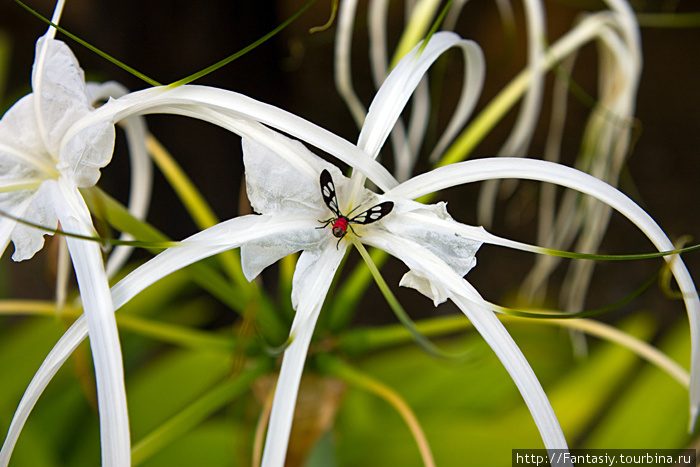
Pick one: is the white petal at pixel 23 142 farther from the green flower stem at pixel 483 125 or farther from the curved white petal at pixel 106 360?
the green flower stem at pixel 483 125

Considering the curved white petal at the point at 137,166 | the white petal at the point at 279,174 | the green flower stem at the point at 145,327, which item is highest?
the curved white petal at the point at 137,166

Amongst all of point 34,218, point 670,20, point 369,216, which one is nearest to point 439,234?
point 369,216

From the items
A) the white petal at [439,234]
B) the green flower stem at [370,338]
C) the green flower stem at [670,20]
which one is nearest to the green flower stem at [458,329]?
the green flower stem at [370,338]

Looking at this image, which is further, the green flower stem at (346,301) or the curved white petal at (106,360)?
the green flower stem at (346,301)

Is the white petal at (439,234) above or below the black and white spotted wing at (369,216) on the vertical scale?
below

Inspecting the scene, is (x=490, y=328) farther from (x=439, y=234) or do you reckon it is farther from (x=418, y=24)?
(x=418, y=24)

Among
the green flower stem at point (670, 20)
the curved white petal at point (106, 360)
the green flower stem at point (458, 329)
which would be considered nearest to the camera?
the curved white petal at point (106, 360)

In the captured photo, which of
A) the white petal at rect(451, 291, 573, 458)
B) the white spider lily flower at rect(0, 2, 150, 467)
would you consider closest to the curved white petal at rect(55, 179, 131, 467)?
the white spider lily flower at rect(0, 2, 150, 467)

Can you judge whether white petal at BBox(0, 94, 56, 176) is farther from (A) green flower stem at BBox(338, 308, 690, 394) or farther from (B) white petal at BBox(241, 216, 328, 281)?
(A) green flower stem at BBox(338, 308, 690, 394)
